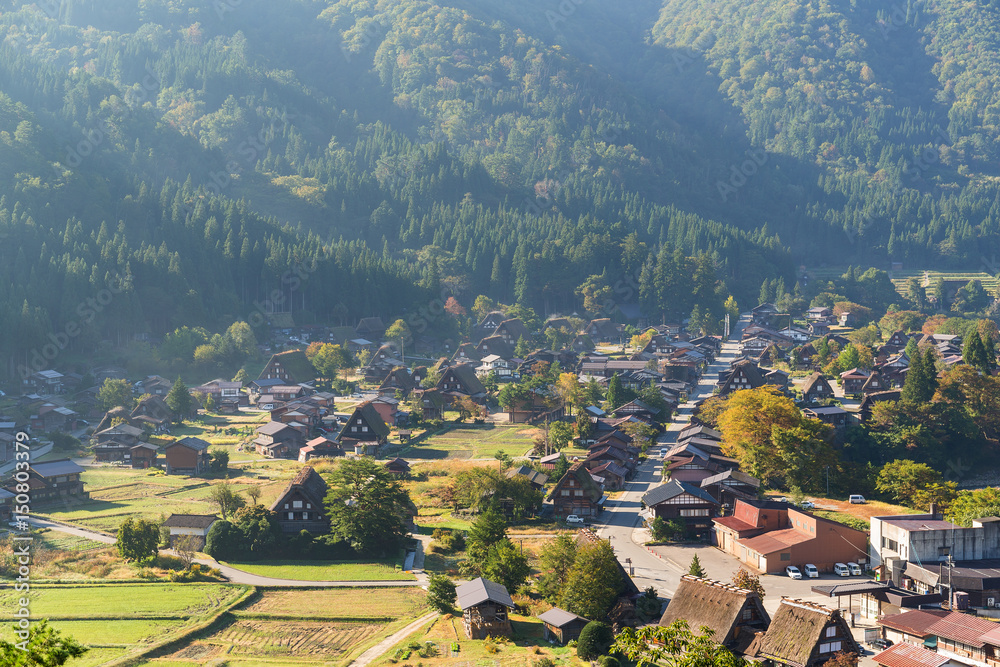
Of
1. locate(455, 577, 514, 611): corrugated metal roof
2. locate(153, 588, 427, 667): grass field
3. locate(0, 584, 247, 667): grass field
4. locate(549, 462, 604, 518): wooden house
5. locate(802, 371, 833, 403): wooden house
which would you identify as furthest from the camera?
locate(802, 371, 833, 403): wooden house

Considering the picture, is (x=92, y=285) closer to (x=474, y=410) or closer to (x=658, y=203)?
(x=474, y=410)

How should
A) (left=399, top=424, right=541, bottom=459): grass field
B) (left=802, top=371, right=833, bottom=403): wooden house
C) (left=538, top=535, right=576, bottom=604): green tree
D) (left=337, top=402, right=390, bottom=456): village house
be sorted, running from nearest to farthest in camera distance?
(left=538, top=535, right=576, bottom=604): green tree → (left=399, top=424, right=541, bottom=459): grass field → (left=337, top=402, right=390, bottom=456): village house → (left=802, top=371, right=833, bottom=403): wooden house

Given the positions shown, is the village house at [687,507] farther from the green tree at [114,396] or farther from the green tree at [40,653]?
the green tree at [114,396]

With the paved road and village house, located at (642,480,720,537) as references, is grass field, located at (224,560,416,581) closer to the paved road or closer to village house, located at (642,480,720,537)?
the paved road

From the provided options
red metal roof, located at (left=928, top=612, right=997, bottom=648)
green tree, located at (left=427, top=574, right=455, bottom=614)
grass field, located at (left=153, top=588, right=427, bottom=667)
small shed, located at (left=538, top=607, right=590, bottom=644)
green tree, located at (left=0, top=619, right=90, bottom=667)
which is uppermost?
green tree, located at (left=0, top=619, right=90, bottom=667)

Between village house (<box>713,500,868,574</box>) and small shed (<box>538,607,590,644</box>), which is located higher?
village house (<box>713,500,868,574</box>)

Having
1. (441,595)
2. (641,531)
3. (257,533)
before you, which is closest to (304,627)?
(441,595)

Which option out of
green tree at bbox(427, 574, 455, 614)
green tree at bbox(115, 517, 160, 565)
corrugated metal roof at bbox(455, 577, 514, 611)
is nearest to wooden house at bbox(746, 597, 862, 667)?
corrugated metal roof at bbox(455, 577, 514, 611)
